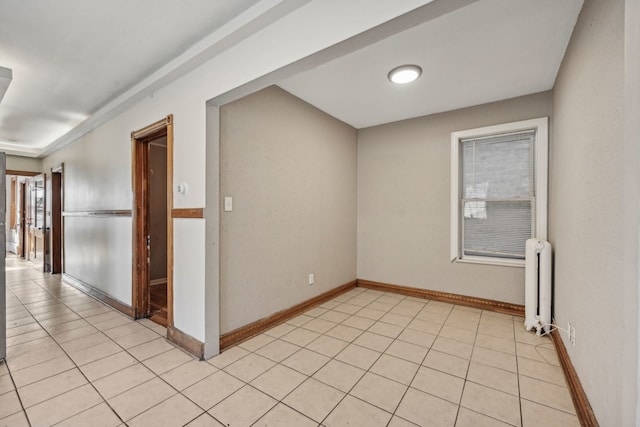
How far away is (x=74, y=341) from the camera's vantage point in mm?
2568

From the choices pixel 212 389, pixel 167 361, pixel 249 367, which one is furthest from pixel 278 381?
pixel 167 361

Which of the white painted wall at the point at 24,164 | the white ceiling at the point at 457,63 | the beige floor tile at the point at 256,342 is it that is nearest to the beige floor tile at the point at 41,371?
the beige floor tile at the point at 256,342

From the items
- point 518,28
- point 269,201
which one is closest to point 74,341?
point 269,201

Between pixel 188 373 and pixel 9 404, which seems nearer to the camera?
pixel 9 404

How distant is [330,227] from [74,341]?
9.49 ft

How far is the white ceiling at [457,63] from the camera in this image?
1.90m

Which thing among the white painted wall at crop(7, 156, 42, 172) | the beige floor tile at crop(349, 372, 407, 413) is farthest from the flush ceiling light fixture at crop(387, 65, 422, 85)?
the white painted wall at crop(7, 156, 42, 172)

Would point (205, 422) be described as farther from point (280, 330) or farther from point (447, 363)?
point (447, 363)

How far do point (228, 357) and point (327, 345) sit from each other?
85 cm

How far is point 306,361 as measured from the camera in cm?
224

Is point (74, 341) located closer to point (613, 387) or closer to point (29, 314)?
point (29, 314)

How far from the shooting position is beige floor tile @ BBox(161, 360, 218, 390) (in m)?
1.95

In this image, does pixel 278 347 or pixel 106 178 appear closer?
pixel 278 347

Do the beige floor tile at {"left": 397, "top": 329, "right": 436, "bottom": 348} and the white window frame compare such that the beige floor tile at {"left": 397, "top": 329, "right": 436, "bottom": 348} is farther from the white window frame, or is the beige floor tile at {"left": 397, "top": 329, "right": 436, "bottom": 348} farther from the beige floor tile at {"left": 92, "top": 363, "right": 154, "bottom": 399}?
the beige floor tile at {"left": 92, "top": 363, "right": 154, "bottom": 399}
